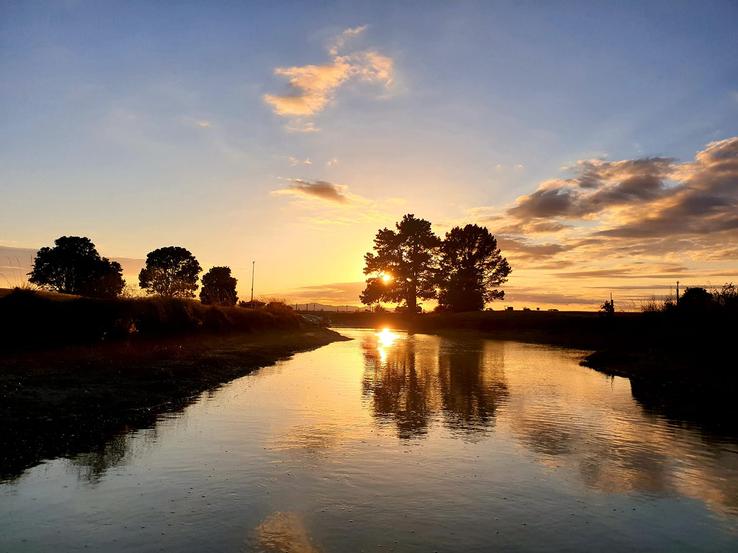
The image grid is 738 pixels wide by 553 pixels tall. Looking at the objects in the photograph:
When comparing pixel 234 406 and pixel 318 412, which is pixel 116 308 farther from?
pixel 318 412

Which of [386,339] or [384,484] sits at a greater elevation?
[386,339]

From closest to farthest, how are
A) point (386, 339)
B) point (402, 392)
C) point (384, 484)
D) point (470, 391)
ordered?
point (384, 484)
point (402, 392)
point (470, 391)
point (386, 339)

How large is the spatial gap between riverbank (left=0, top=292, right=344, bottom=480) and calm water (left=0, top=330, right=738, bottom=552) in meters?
1.05

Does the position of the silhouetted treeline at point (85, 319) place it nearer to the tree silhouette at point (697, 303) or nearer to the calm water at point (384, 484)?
the calm water at point (384, 484)

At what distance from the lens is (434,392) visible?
2450cm

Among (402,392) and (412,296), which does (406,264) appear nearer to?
(412,296)

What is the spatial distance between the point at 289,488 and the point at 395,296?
113 metres

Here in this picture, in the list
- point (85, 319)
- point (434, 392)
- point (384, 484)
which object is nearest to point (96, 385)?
point (85, 319)

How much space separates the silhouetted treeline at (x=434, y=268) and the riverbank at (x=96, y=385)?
79.9 meters

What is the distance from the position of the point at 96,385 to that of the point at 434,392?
1410cm

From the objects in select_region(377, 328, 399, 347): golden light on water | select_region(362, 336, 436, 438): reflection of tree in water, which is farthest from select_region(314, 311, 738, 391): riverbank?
select_region(377, 328, 399, 347): golden light on water

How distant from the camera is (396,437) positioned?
49.9ft

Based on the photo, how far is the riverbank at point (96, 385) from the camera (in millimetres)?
13286

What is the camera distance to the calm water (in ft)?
27.5
